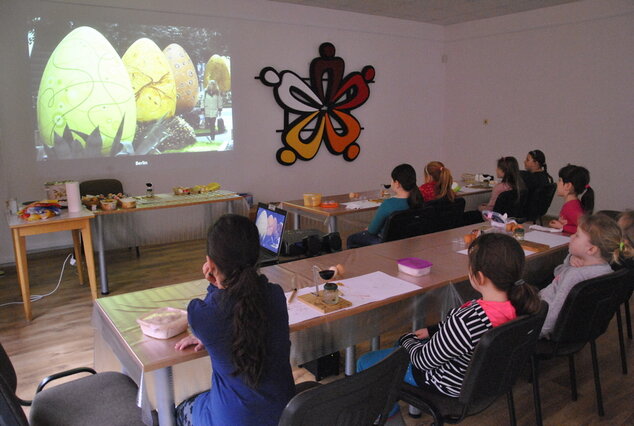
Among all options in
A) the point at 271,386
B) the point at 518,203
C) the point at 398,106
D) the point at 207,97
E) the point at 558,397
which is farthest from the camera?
the point at 398,106

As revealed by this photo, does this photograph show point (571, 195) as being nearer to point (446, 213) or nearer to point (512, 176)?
point (446, 213)

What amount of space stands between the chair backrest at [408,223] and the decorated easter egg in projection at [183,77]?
3.30 meters

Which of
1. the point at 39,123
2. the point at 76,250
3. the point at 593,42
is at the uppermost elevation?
the point at 593,42

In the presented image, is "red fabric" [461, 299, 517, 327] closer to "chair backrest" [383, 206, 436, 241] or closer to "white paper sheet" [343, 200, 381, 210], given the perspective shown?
"chair backrest" [383, 206, 436, 241]

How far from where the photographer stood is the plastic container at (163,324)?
1.71 m

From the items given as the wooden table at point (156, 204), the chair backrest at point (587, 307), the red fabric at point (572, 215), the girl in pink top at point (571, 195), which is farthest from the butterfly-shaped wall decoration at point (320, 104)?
the chair backrest at point (587, 307)

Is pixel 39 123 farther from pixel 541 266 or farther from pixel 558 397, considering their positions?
pixel 558 397

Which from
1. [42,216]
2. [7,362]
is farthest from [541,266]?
[42,216]

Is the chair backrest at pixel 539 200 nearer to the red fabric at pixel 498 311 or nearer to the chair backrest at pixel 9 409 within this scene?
the red fabric at pixel 498 311

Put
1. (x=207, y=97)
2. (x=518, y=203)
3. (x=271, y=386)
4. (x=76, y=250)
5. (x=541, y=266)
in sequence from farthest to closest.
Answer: (x=207, y=97) → (x=518, y=203) → (x=76, y=250) → (x=541, y=266) → (x=271, y=386)

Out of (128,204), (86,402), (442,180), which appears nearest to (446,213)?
(442,180)

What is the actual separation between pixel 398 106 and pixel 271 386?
675cm

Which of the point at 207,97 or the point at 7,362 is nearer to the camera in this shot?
the point at 7,362

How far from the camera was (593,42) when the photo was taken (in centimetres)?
624
